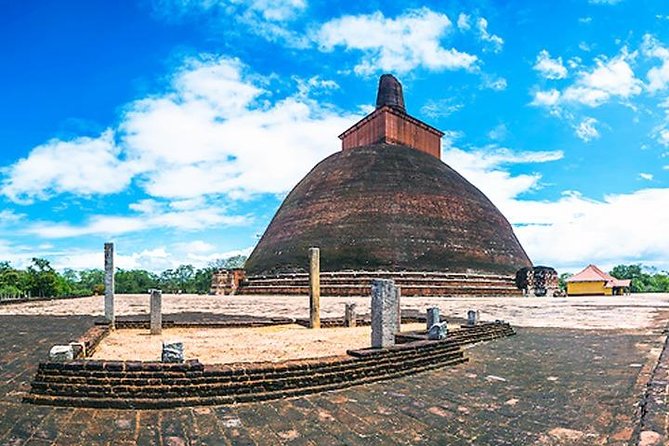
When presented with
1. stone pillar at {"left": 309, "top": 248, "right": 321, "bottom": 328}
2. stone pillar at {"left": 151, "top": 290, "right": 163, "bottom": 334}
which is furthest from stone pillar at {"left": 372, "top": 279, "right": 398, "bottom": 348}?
stone pillar at {"left": 151, "top": 290, "right": 163, "bottom": 334}

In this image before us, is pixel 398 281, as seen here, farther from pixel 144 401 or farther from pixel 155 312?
pixel 144 401

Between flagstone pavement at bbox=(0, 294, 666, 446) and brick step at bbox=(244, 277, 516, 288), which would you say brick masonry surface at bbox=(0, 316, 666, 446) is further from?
brick step at bbox=(244, 277, 516, 288)

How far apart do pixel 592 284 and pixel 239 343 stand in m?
36.1

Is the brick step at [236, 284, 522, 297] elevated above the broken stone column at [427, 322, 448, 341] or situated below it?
below

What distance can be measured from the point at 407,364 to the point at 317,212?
2527cm

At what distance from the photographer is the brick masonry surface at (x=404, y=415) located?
3816mm

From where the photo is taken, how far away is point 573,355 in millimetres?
7531

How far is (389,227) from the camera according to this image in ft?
95.0

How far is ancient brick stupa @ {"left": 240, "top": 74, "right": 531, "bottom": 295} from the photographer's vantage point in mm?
27234

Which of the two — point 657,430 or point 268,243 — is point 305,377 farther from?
point 268,243

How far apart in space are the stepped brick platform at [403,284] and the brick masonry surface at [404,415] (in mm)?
19696

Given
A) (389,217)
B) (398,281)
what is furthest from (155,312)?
(389,217)

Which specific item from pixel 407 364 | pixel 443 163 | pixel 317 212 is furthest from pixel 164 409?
pixel 443 163

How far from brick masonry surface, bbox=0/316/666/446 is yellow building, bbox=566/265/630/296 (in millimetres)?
34749
